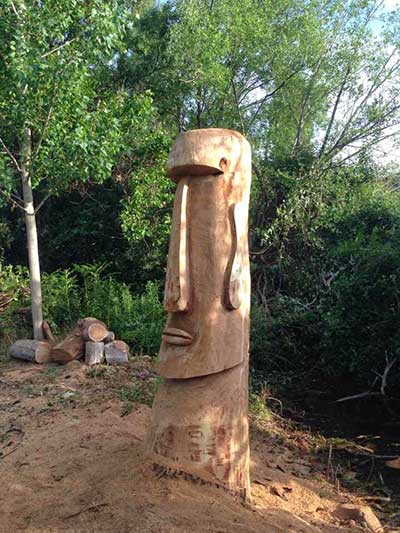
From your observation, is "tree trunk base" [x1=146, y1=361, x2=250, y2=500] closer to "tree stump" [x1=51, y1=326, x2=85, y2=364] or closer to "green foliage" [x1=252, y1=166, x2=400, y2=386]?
"tree stump" [x1=51, y1=326, x2=85, y2=364]

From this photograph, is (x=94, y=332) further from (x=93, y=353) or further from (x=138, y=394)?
(x=138, y=394)

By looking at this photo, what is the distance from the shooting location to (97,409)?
17.5 ft

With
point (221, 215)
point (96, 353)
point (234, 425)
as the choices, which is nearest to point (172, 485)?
point (234, 425)

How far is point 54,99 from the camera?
657 centimetres

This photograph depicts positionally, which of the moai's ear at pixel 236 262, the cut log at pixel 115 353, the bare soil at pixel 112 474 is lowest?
the bare soil at pixel 112 474

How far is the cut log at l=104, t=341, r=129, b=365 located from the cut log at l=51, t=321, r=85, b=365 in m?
0.33

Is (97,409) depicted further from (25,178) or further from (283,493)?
(25,178)

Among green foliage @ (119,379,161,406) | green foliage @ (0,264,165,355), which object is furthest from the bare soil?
green foliage @ (0,264,165,355)

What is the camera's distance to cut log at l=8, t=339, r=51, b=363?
705 cm

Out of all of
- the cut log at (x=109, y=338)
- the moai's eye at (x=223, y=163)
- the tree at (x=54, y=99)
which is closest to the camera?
the moai's eye at (x=223, y=163)

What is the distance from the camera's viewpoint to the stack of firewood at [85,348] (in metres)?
6.79

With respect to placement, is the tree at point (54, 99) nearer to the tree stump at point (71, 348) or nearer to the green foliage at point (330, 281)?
the tree stump at point (71, 348)

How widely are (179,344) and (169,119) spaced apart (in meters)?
8.76

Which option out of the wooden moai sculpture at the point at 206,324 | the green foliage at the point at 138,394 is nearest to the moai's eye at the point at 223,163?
the wooden moai sculpture at the point at 206,324
